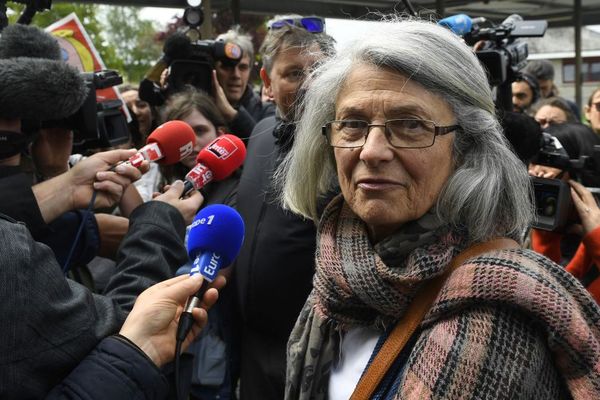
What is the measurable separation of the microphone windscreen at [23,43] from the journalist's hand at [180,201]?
52 centimetres

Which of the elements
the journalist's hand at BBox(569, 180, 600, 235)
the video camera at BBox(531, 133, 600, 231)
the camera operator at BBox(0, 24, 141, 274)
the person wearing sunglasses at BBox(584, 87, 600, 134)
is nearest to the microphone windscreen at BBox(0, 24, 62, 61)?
the camera operator at BBox(0, 24, 141, 274)

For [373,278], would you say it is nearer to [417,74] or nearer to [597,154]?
[417,74]

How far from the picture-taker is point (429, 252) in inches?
53.8

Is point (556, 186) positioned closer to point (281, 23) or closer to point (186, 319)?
point (281, 23)

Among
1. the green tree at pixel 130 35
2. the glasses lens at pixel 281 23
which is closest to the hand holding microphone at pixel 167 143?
the glasses lens at pixel 281 23

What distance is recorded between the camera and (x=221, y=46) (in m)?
3.50

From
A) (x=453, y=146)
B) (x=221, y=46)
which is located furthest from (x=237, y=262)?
(x=221, y=46)

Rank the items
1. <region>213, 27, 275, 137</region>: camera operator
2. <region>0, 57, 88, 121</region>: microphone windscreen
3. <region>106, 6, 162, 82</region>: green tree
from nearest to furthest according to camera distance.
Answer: <region>0, 57, 88, 121</region>: microphone windscreen < <region>213, 27, 275, 137</region>: camera operator < <region>106, 6, 162, 82</region>: green tree

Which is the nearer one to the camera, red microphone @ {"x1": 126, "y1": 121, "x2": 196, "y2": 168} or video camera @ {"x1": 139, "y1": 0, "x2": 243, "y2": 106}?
red microphone @ {"x1": 126, "y1": 121, "x2": 196, "y2": 168}

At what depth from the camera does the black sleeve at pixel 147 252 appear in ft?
5.15

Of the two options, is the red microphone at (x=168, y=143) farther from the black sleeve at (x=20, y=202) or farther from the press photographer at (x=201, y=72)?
the press photographer at (x=201, y=72)

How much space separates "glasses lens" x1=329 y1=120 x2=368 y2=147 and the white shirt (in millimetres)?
432

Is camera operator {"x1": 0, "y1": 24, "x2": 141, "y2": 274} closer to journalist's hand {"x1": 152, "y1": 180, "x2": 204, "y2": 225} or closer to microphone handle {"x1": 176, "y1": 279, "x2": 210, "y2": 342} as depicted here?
journalist's hand {"x1": 152, "y1": 180, "x2": 204, "y2": 225}

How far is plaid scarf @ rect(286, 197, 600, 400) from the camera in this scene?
1185 millimetres
